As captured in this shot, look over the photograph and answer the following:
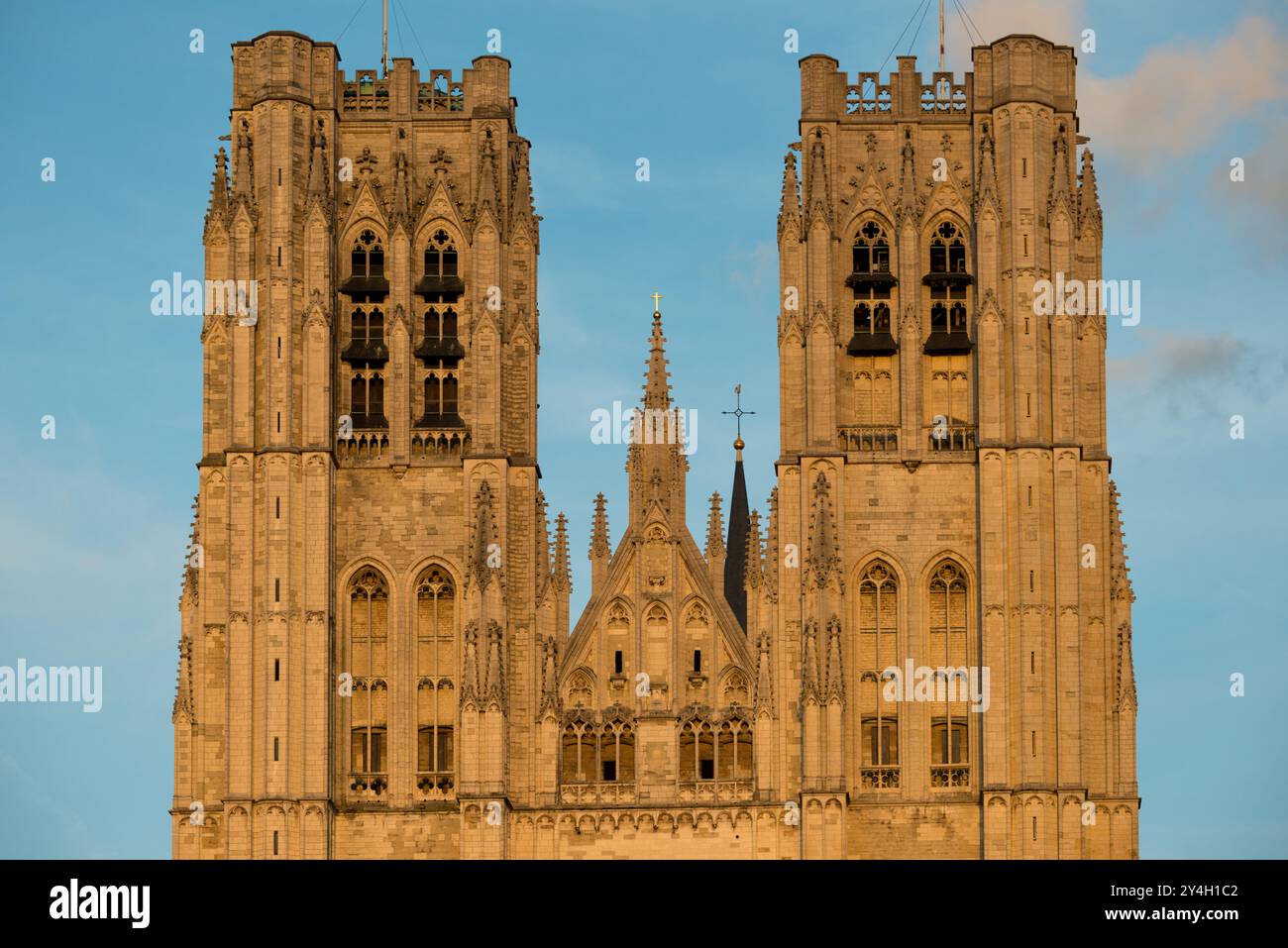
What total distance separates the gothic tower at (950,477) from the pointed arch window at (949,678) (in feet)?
0.14

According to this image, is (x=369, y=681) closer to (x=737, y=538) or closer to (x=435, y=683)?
(x=435, y=683)

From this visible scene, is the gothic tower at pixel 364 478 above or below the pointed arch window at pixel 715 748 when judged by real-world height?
above

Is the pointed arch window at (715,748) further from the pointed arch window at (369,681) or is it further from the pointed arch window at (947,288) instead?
the pointed arch window at (947,288)

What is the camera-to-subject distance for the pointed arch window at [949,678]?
83.2 metres

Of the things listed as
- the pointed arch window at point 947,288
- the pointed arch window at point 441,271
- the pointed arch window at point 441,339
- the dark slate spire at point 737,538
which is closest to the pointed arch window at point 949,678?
the pointed arch window at point 947,288

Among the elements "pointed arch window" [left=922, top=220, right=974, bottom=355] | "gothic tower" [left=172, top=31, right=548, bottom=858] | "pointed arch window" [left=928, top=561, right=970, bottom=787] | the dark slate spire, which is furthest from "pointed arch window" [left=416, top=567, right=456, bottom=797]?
the dark slate spire

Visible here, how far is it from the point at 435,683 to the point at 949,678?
1019 centimetres

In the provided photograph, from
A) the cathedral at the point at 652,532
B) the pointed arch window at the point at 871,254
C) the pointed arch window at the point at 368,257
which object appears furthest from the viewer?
the pointed arch window at the point at 368,257

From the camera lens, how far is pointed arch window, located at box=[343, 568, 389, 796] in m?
83.6

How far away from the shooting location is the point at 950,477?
84562 millimetres

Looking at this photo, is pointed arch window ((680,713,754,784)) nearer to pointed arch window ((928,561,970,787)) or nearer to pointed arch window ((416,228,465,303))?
pointed arch window ((928,561,970,787))

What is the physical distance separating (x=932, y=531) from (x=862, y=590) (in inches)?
71.2

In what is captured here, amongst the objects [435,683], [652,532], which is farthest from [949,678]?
[435,683]

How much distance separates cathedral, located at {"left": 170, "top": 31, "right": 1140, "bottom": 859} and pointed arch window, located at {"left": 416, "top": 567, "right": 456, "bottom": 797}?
66 mm
